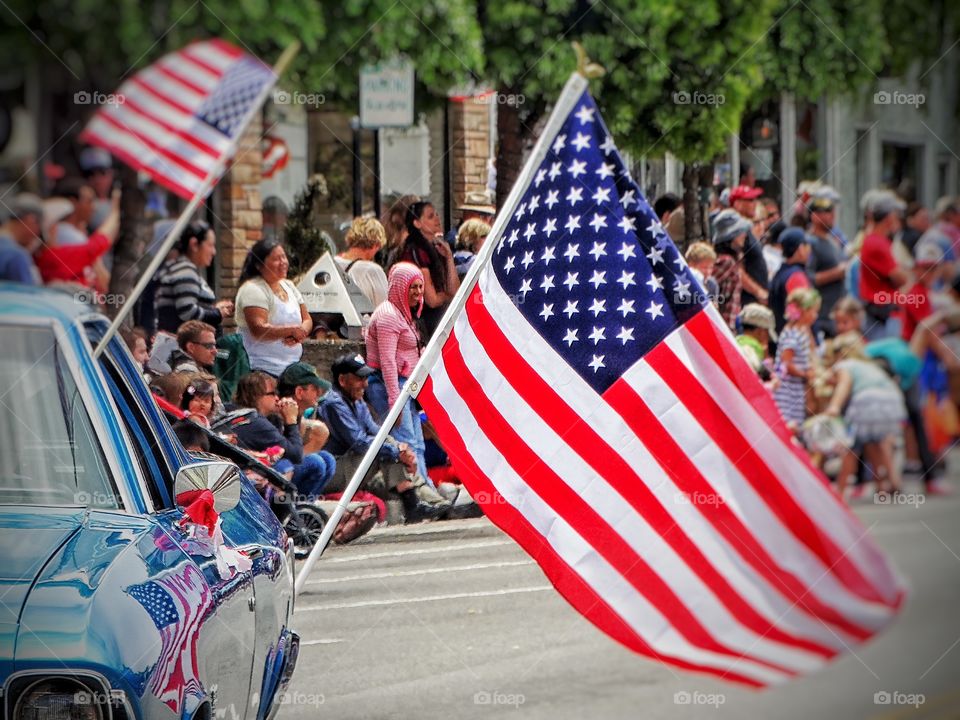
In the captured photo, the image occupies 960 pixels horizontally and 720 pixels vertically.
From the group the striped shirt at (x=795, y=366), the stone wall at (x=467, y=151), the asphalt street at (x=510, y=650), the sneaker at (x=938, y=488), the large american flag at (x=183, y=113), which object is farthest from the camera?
the striped shirt at (x=795, y=366)

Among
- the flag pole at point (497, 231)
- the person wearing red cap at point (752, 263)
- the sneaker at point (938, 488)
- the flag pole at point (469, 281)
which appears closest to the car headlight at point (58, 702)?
the flag pole at point (469, 281)

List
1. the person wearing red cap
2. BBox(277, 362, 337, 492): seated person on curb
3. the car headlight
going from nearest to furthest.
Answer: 1. the car headlight
2. BBox(277, 362, 337, 492): seated person on curb
3. the person wearing red cap

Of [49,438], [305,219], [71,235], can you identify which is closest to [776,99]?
[305,219]

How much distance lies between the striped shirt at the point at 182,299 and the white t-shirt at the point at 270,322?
0.12 metres

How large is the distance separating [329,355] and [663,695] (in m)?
2.05

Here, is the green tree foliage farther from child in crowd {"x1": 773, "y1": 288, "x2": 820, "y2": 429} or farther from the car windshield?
the car windshield

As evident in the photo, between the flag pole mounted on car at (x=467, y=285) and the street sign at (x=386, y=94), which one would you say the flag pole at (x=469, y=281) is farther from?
the street sign at (x=386, y=94)

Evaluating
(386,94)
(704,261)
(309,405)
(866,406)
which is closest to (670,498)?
(309,405)

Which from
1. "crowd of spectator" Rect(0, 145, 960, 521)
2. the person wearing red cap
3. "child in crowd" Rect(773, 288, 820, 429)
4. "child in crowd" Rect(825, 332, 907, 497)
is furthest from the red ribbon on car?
"child in crowd" Rect(825, 332, 907, 497)

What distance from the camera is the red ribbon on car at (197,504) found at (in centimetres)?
387

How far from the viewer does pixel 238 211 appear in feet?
21.0

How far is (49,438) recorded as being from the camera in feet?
13.4

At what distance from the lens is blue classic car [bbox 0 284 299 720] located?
3201 millimetres

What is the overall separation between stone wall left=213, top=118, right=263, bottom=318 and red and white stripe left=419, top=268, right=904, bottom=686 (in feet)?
6.93
